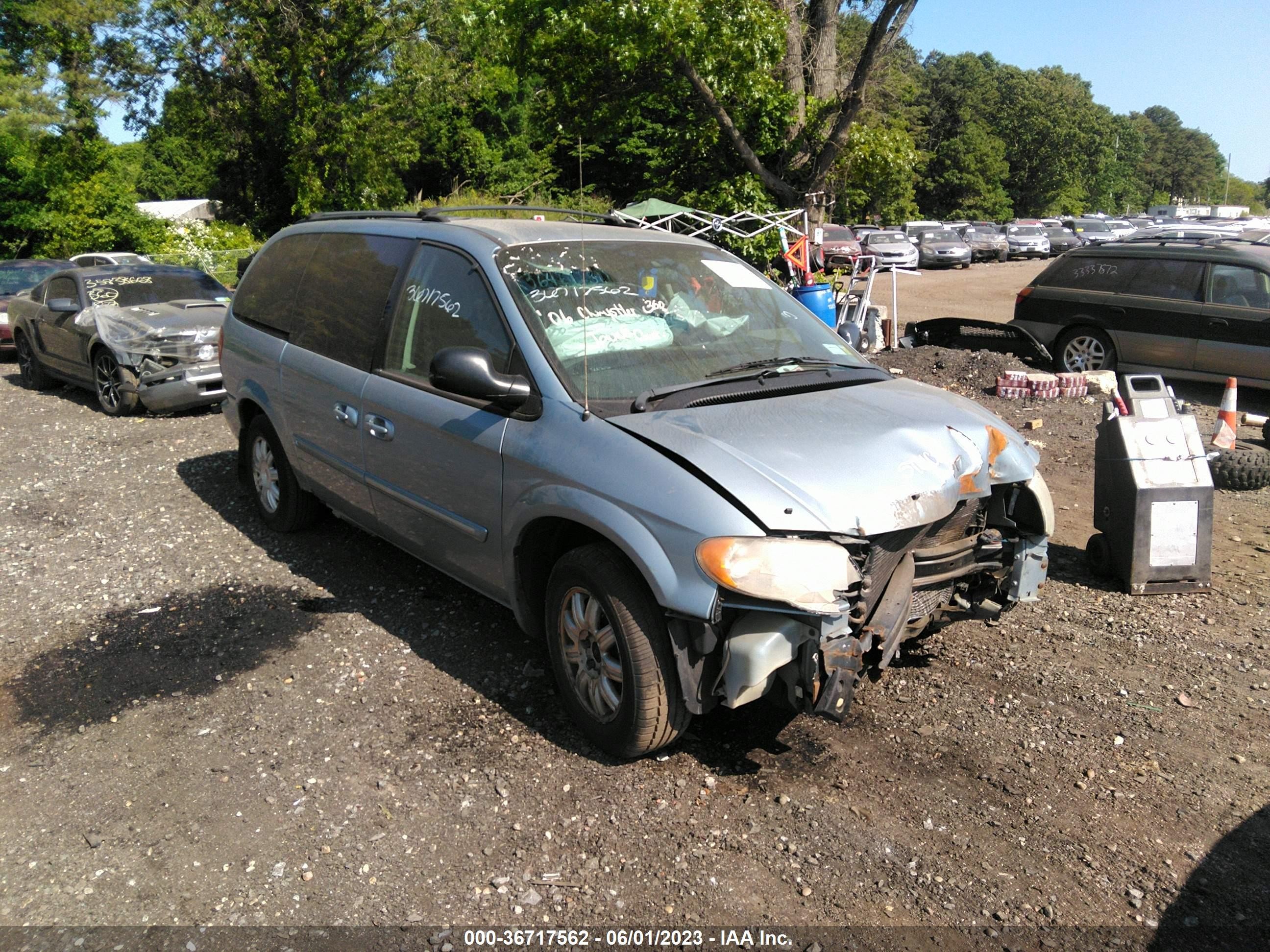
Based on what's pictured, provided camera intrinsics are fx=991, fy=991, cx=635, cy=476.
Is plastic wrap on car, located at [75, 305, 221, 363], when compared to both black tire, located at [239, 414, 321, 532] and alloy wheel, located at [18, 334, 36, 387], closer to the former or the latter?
alloy wheel, located at [18, 334, 36, 387]

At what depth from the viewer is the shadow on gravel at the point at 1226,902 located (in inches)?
114

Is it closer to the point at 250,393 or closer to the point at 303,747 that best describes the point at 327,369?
the point at 250,393

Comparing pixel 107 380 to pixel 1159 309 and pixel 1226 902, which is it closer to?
pixel 1226 902

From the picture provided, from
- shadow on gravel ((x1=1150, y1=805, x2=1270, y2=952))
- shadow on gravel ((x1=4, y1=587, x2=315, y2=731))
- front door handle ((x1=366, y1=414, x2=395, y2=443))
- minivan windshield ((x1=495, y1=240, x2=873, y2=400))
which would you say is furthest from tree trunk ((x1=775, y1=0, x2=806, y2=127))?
shadow on gravel ((x1=1150, y1=805, x2=1270, y2=952))

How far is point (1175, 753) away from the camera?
3865mm

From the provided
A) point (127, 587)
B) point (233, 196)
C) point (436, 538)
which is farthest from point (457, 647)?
point (233, 196)

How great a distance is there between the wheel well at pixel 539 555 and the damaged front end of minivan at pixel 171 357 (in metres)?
7.11

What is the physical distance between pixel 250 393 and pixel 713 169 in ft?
54.1

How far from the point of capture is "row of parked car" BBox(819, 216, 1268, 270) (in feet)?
107

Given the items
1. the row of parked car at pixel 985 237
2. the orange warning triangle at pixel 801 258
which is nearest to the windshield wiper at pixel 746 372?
the orange warning triangle at pixel 801 258

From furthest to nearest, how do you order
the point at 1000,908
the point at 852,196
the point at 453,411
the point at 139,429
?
the point at 852,196
the point at 139,429
the point at 453,411
the point at 1000,908

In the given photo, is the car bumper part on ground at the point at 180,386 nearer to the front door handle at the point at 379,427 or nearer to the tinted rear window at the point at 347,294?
the tinted rear window at the point at 347,294

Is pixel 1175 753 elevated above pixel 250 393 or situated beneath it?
situated beneath

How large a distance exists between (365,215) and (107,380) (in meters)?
6.70
